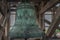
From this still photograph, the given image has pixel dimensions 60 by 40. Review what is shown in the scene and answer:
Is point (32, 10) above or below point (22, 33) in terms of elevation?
above

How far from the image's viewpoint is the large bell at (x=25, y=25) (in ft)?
8.15

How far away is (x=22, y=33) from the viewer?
2.44 meters

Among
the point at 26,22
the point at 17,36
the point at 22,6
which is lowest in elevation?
the point at 17,36

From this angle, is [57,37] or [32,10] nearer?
[32,10]

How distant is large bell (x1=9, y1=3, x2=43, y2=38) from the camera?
2.48 meters

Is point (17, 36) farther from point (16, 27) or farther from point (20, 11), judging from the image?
point (20, 11)

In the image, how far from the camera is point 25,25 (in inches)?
102

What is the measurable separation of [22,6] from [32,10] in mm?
160

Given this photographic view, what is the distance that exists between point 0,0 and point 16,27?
1.48m

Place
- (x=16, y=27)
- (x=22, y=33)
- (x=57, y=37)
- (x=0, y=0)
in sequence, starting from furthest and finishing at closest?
(x=57, y=37), (x=0, y=0), (x=16, y=27), (x=22, y=33)

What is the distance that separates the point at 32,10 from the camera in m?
2.86

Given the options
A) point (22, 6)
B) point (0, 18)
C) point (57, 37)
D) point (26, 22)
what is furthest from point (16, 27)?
point (57, 37)

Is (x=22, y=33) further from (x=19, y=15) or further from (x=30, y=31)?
(x=19, y=15)

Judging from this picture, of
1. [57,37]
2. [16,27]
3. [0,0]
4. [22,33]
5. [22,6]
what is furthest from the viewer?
[57,37]
